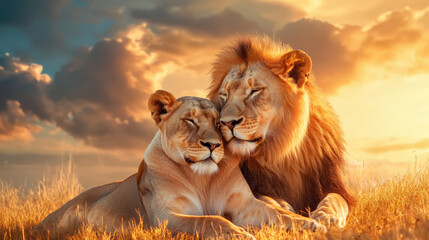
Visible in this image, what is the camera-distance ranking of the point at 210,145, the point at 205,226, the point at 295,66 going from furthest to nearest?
1. the point at 295,66
2. the point at 210,145
3. the point at 205,226

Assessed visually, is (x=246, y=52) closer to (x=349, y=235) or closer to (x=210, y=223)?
(x=210, y=223)

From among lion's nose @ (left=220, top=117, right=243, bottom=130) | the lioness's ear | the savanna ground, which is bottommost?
the savanna ground

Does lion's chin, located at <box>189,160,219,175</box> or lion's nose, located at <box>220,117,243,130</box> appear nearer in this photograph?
lion's chin, located at <box>189,160,219,175</box>

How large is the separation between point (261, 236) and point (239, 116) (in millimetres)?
1127

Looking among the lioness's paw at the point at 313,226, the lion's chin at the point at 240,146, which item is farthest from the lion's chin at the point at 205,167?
the lioness's paw at the point at 313,226

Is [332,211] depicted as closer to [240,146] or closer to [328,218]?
[328,218]

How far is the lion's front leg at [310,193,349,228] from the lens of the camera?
14.1ft

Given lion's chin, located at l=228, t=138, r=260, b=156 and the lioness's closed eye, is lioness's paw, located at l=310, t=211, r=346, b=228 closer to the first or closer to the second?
the lioness's closed eye

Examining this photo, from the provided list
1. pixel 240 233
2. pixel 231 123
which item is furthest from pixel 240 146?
pixel 240 233

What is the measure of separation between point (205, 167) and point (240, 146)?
0.41 meters

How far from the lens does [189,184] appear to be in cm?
455

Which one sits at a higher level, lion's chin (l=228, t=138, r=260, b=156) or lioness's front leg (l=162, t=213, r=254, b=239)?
lion's chin (l=228, t=138, r=260, b=156)

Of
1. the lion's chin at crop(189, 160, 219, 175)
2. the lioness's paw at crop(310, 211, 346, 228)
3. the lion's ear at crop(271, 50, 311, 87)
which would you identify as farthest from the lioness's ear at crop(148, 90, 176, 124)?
the lioness's paw at crop(310, 211, 346, 228)

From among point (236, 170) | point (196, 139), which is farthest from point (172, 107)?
point (236, 170)
